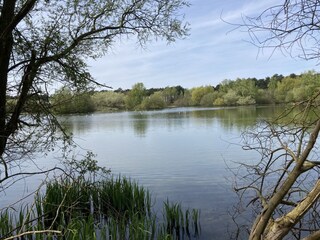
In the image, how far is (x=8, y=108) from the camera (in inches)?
249

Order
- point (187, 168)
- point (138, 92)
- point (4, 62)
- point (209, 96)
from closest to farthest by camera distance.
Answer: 1. point (4, 62)
2. point (187, 168)
3. point (138, 92)
4. point (209, 96)

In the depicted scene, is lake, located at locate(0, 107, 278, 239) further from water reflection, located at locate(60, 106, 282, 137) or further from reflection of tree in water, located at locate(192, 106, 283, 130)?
water reflection, located at locate(60, 106, 282, 137)

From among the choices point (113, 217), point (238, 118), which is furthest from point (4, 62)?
point (238, 118)


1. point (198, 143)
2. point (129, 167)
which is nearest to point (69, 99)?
point (129, 167)

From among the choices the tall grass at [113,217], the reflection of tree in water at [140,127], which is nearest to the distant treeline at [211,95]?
the reflection of tree in water at [140,127]

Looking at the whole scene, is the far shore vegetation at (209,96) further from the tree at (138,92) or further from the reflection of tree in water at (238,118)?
the reflection of tree in water at (238,118)

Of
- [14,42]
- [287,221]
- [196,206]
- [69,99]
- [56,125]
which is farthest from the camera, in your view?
[196,206]

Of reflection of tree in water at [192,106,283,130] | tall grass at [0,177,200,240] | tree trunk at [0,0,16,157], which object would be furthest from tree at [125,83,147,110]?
tree trunk at [0,0,16,157]

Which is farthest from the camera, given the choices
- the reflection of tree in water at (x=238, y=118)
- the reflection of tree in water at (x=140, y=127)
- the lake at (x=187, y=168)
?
the reflection of tree in water at (x=140, y=127)

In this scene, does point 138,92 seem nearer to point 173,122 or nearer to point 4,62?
point 173,122

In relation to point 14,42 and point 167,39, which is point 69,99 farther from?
point 167,39

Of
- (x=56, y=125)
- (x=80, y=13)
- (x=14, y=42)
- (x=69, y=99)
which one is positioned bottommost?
(x=56, y=125)

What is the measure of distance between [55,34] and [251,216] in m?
5.70

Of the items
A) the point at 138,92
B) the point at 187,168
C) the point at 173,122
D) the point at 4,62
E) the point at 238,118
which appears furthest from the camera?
the point at 138,92
